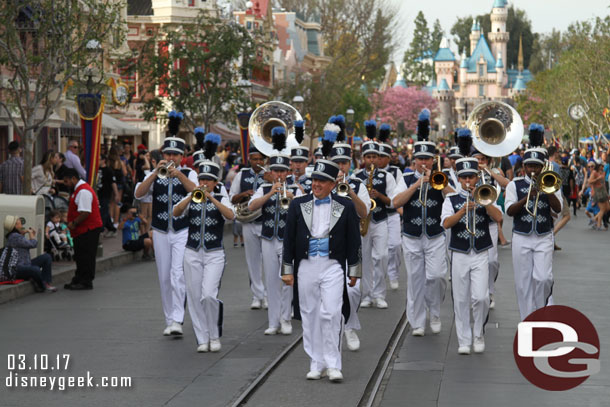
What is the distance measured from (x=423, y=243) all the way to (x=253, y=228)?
224 cm

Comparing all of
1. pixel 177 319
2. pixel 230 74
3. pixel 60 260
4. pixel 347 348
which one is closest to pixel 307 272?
pixel 347 348

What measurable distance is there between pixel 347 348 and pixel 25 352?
9.94 feet

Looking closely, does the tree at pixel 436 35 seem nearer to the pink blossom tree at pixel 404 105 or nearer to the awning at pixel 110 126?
the pink blossom tree at pixel 404 105

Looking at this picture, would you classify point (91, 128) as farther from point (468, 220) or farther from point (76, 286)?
point (468, 220)

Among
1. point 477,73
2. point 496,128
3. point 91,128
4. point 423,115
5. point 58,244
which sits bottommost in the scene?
point 58,244

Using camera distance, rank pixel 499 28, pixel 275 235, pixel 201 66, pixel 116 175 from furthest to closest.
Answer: pixel 499 28 < pixel 201 66 < pixel 116 175 < pixel 275 235

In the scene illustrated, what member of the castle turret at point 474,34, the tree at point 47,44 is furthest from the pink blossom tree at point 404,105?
the tree at point 47,44

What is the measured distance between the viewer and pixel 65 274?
1719cm

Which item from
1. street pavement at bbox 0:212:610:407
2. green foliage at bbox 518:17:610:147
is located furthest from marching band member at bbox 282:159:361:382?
green foliage at bbox 518:17:610:147

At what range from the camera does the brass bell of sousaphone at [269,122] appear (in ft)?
53.1

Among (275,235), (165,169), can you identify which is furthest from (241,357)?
(275,235)

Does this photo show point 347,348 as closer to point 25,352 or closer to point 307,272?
point 307,272

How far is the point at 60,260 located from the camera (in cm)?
1875

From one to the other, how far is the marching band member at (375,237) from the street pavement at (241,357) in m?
0.31
